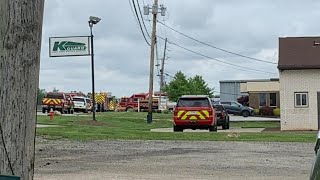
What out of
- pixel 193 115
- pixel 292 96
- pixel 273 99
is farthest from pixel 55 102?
pixel 193 115

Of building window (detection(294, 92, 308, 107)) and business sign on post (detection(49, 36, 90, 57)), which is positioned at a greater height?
business sign on post (detection(49, 36, 90, 57))

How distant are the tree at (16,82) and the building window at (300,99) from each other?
30.8 meters

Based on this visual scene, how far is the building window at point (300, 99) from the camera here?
33.3m

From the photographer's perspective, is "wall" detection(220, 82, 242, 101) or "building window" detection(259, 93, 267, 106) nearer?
"building window" detection(259, 93, 267, 106)

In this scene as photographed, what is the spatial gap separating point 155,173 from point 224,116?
1006 inches

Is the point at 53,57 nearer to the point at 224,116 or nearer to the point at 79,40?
the point at 79,40

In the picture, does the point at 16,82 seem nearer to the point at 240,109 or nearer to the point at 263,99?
the point at 240,109

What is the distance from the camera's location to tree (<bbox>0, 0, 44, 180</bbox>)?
3.45m

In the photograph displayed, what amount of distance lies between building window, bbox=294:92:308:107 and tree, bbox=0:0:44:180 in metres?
30.8

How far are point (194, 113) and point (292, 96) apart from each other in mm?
8077

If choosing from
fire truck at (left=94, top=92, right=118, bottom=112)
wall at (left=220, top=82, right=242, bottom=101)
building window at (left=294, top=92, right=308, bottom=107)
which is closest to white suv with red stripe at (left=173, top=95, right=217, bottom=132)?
building window at (left=294, top=92, right=308, bottom=107)

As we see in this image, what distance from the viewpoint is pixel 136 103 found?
244 feet

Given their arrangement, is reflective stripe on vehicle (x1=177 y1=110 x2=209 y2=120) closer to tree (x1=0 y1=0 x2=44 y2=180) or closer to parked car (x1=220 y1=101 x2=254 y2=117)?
tree (x1=0 y1=0 x2=44 y2=180)

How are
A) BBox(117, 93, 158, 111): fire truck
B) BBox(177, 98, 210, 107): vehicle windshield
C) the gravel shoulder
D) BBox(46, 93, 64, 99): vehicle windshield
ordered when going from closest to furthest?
the gravel shoulder, BBox(177, 98, 210, 107): vehicle windshield, BBox(46, 93, 64, 99): vehicle windshield, BBox(117, 93, 158, 111): fire truck
